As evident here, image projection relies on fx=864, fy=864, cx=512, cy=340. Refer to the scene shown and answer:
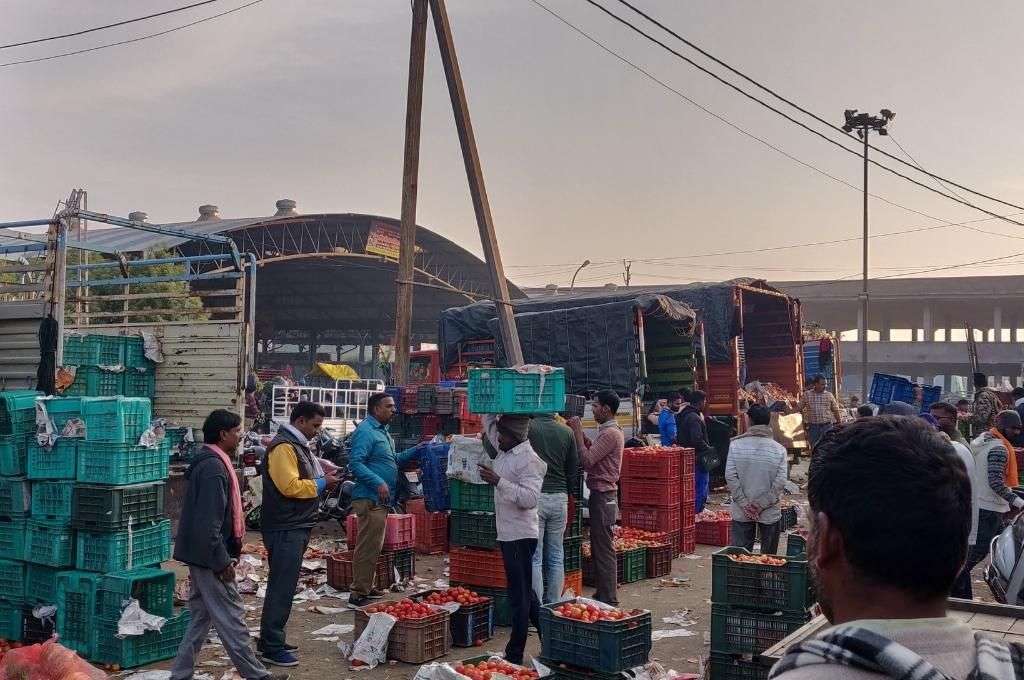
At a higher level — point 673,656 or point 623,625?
point 623,625

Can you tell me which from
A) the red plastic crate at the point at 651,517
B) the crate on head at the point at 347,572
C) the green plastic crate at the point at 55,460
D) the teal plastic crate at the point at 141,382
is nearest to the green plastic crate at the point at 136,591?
the green plastic crate at the point at 55,460

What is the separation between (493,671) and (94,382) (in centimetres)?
887

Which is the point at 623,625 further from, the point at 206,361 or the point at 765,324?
the point at 765,324

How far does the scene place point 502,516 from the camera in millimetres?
6949

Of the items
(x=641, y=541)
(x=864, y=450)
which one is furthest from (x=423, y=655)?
(x=864, y=450)

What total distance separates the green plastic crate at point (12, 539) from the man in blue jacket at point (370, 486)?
9.69 feet

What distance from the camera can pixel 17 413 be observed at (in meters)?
7.57

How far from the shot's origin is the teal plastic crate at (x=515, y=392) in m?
8.37

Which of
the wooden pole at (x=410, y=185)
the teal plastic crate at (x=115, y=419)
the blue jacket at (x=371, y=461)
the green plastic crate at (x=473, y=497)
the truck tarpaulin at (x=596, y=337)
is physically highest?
the wooden pole at (x=410, y=185)

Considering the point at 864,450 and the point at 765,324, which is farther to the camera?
the point at 765,324

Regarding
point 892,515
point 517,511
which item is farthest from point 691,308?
point 892,515

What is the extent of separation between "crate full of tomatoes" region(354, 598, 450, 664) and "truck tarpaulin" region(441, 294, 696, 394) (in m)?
9.08

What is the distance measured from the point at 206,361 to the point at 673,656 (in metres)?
8.12

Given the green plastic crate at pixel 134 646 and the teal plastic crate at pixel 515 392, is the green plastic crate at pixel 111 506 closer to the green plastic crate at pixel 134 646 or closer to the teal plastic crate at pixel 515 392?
the green plastic crate at pixel 134 646
